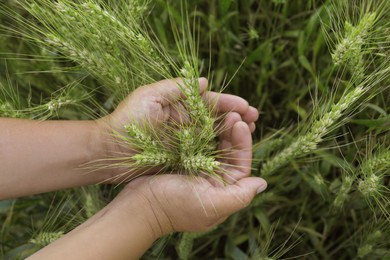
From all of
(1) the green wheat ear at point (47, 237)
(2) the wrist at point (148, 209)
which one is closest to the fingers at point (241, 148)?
(2) the wrist at point (148, 209)

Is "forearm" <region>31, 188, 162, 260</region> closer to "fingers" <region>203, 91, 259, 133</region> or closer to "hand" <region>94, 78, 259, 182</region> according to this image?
"hand" <region>94, 78, 259, 182</region>

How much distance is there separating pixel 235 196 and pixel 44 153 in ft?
1.42

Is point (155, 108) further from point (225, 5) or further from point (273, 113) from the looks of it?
point (273, 113)

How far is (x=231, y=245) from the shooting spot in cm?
115

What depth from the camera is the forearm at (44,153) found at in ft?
3.06

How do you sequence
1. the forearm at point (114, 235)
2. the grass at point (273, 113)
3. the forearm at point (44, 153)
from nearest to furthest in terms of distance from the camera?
the forearm at point (114, 235)
the forearm at point (44, 153)
the grass at point (273, 113)

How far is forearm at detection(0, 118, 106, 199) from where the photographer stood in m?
0.93

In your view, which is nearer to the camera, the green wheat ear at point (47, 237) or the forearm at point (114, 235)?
the forearm at point (114, 235)

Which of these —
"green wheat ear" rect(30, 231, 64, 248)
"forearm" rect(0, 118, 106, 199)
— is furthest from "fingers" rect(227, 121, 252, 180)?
"green wheat ear" rect(30, 231, 64, 248)

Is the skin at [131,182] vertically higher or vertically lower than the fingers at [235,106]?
lower

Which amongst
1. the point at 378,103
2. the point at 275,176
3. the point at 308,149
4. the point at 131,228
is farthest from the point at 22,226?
the point at 378,103

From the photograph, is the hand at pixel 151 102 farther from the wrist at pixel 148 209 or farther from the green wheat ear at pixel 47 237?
the green wheat ear at pixel 47 237

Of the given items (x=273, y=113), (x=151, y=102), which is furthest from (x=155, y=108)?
(x=273, y=113)

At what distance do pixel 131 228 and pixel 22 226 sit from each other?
553 mm
